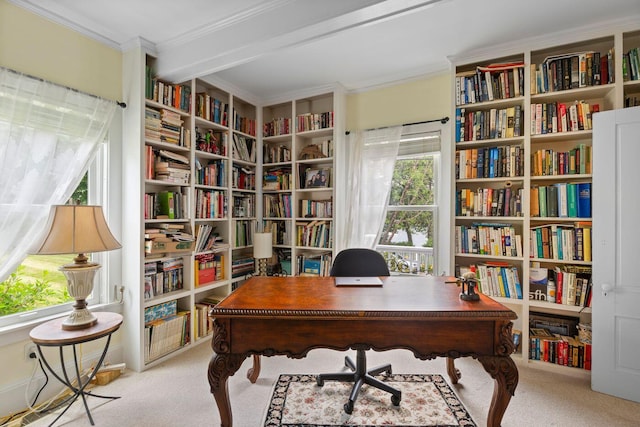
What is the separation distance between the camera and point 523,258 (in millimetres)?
2682

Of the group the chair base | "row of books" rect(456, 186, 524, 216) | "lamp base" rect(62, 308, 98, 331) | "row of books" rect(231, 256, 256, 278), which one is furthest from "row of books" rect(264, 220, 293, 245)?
"lamp base" rect(62, 308, 98, 331)

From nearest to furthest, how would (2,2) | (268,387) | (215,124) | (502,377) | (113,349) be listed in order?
(502,377)
(2,2)
(268,387)
(113,349)
(215,124)

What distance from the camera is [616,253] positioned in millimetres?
2240

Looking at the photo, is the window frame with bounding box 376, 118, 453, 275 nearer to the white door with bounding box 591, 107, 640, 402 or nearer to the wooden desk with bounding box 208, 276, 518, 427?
the white door with bounding box 591, 107, 640, 402

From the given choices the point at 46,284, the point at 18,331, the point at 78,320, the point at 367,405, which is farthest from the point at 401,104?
the point at 18,331

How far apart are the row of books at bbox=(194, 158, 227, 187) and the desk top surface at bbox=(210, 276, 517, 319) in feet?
4.95

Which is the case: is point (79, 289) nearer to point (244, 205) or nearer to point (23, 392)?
point (23, 392)

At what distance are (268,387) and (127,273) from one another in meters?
1.52

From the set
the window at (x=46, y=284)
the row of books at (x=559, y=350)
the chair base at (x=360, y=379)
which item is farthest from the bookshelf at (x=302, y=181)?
the row of books at (x=559, y=350)

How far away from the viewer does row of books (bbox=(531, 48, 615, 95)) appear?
2432 mm

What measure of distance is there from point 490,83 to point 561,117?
63 centimetres

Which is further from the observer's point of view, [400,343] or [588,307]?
[588,307]

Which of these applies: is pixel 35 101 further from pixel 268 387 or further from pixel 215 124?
pixel 268 387

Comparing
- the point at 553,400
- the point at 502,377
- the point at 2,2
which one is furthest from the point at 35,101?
the point at 553,400
